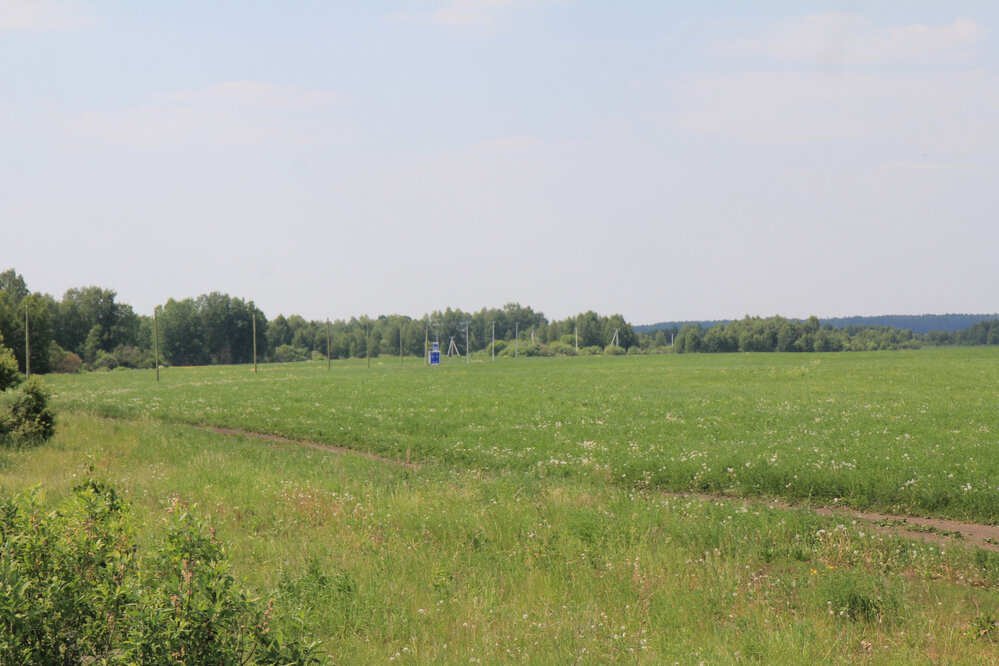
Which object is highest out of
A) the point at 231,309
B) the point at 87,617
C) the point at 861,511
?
the point at 231,309

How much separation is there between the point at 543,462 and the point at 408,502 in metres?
7.27

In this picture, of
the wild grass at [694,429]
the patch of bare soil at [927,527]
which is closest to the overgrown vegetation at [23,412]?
the wild grass at [694,429]

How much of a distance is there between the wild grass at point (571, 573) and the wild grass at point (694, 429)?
2483 mm

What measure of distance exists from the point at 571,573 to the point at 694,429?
15312mm

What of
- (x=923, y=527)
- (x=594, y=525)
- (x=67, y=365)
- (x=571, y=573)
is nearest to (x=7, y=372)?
(x=594, y=525)

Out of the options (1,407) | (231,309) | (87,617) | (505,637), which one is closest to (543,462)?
(505,637)

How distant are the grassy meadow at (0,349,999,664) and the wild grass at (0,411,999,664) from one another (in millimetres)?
44

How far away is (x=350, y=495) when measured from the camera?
45.1ft

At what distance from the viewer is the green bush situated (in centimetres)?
447

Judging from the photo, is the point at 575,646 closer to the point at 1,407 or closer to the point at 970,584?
the point at 970,584

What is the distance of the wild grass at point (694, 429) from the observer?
16.0 metres

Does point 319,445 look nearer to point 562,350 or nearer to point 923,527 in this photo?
point 923,527

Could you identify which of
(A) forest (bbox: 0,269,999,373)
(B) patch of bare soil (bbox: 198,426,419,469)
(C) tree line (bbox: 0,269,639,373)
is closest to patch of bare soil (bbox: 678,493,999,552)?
(B) patch of bare soil (bbox: 198,426,419,469)

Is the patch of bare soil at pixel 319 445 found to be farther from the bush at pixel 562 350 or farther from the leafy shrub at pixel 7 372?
the bush at pixel 562 350
